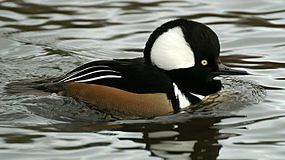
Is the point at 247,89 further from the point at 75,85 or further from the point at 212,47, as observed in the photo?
the point at 75,85

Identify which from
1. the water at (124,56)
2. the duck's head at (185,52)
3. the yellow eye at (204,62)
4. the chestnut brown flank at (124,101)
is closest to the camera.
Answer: the water at (124,56)

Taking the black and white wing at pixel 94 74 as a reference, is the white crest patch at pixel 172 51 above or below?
above

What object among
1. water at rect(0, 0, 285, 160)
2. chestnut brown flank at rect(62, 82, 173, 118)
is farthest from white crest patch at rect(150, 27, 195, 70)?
water at rect(0, 0, 285, 160)

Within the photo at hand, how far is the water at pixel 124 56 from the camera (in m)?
8.02

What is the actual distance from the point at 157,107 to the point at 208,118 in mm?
585

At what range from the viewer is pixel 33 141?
8164 mm

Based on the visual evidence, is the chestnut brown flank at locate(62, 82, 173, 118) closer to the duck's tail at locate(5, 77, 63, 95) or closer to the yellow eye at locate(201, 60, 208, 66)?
the duck's tail at locate(5, 77, 63, 95)

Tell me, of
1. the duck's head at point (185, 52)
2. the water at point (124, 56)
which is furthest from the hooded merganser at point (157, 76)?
the water at point (124, 56)

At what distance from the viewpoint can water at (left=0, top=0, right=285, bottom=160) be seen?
802cm

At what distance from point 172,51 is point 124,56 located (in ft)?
8.81

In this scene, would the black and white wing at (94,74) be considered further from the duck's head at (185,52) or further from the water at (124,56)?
the duck's head at (185,52)

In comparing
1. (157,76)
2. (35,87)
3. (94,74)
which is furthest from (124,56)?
(157,76)

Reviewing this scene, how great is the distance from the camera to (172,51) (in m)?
8.96

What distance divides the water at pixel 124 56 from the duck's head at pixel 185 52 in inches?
17.1
